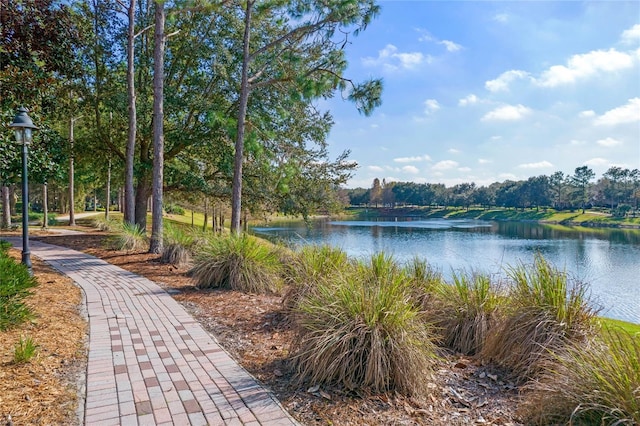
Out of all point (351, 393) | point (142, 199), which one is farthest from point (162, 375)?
point (142, 199)

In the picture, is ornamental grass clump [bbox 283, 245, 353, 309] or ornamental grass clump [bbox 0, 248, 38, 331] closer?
ornamental grass clump [bbox 0, 248, 38, 331]

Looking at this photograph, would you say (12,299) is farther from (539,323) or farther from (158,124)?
(158,124)

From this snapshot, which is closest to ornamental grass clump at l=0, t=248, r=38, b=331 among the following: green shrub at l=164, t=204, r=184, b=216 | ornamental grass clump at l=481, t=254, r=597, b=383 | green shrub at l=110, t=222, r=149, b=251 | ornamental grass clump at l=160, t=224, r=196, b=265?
ornamental grass clump at l=160, t=224, r=196, b=265

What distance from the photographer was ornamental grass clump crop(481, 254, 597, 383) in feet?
10.4

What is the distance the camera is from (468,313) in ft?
13.0

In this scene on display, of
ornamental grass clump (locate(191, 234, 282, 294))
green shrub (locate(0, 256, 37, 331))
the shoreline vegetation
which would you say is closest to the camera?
green shrub (locate(0, 256, 37, 331))

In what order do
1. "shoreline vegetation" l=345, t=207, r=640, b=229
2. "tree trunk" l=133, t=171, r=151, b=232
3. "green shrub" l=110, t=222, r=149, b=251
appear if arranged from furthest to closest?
"shoreline vegetation" l=345, t=207, r=640, b=229 < "tree trunk" l=133, t=171, r=151, b=232 < "green shrub" l=110, t=222, r=149, b=251

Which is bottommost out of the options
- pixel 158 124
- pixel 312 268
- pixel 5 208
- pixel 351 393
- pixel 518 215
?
pixel 518 215

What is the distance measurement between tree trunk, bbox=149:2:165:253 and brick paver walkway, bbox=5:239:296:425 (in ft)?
13.9

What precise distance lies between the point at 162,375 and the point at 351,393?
57.9 inches

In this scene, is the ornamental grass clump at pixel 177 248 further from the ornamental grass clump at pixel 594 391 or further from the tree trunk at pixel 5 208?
the tree trunk at pixel 5 208

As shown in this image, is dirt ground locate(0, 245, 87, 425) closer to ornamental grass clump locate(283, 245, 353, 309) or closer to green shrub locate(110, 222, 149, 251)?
ornamental grass clump locate(283, 245, 353, 309)

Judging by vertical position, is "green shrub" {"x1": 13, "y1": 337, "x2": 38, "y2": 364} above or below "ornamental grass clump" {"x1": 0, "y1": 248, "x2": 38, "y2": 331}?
below

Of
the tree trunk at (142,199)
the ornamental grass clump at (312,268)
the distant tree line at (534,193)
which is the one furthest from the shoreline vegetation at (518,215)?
the ornamental grass clump at (312,268)
